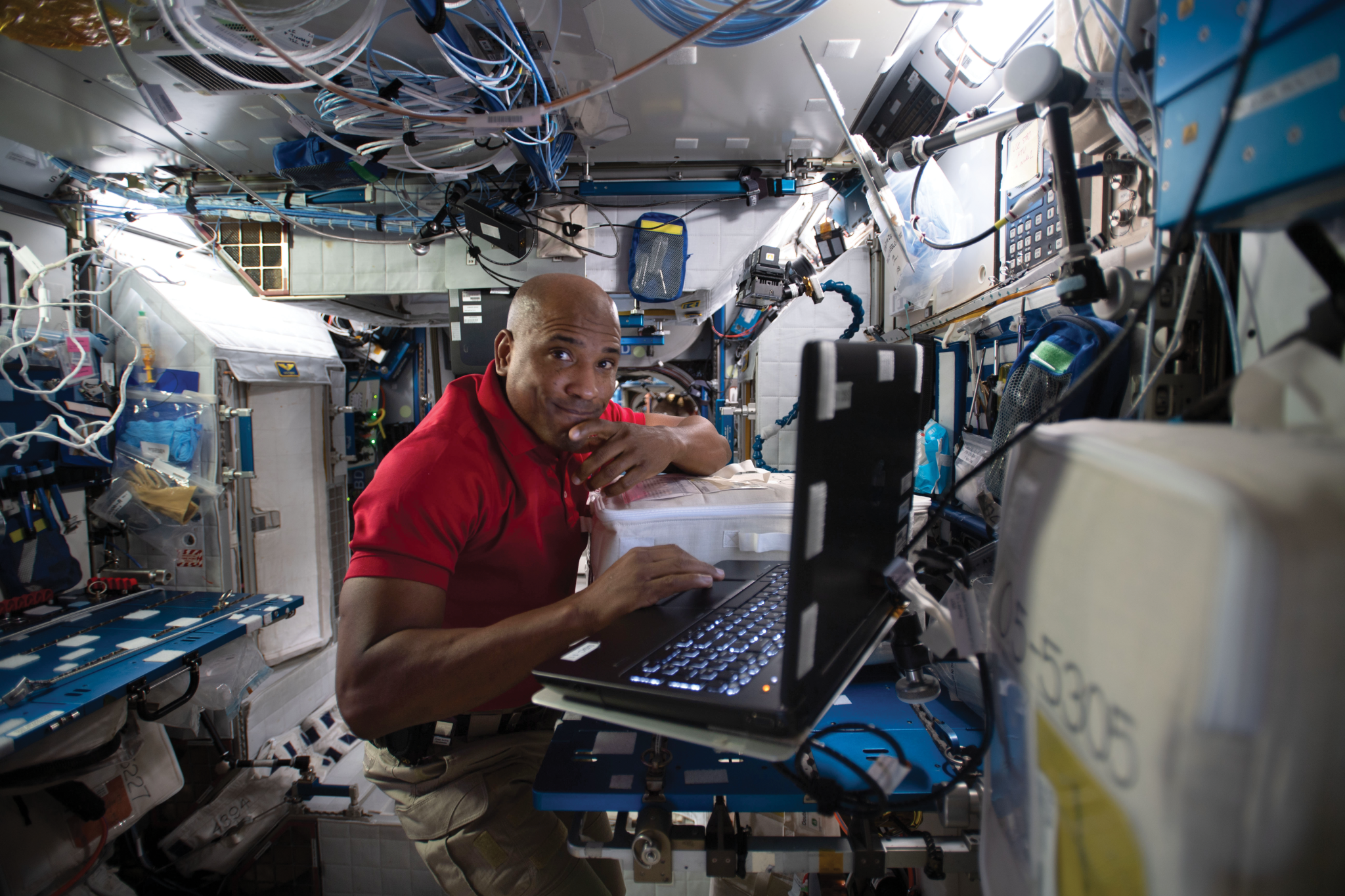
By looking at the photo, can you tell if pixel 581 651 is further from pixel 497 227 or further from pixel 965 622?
pixel 497 227

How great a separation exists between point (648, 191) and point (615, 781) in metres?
2.64

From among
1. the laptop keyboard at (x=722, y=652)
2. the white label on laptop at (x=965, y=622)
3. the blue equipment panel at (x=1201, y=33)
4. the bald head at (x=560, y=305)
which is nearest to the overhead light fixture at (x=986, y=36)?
the blue equipment panel at (x=1201, y=33)

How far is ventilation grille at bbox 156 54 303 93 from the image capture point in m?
1.69

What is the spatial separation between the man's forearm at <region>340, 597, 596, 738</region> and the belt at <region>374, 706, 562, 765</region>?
0.37 metres

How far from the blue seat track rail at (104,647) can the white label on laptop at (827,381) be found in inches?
88.0

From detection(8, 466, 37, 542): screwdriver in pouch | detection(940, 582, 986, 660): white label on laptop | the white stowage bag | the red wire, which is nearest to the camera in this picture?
detection(940, 582, 986, 660): white label on laptop

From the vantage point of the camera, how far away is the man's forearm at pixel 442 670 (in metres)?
0.84

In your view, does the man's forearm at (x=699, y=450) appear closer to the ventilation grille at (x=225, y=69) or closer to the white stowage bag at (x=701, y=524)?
the white stowage bag at (x=701, y=524)

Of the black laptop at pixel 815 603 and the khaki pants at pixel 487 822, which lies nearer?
the black laptop at pixel 815 603

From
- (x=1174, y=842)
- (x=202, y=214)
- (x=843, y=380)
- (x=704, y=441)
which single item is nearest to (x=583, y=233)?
(x=704, y=441)

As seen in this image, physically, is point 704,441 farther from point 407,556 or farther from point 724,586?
point 407,556

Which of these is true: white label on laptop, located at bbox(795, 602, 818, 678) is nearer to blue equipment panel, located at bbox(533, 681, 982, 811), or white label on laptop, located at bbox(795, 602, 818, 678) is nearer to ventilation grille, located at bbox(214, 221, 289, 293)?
blue equipment panel, located at bbox(533, 681, 982, 811)

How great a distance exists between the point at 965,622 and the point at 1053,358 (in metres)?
0.60

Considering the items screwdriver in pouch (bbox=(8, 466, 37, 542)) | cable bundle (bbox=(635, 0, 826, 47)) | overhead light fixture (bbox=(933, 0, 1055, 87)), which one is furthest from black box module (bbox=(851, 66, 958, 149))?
screwdriver in pouch (bbox=(8, 466, 37, 542))
